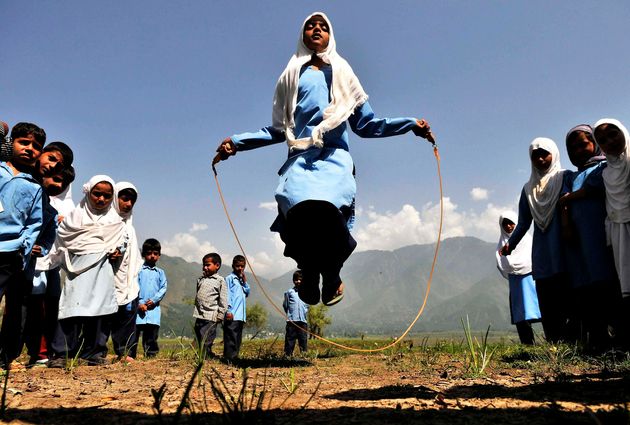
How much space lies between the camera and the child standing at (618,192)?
4.18 m

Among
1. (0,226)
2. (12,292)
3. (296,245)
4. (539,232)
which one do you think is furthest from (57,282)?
(539,232)

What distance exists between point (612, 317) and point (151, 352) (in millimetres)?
6886

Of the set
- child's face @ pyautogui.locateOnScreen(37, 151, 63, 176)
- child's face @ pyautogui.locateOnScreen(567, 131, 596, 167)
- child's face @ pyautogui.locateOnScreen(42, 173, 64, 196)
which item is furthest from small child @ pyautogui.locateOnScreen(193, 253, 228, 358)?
child's face @ pyautogui.locateOnScreen(567, 131, 596, 167)

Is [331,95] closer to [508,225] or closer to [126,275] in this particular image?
[126,275]

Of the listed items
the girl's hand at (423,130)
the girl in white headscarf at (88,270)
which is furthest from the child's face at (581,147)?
the girl in white headscarf at (88,270)

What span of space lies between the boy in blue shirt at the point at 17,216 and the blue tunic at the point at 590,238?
17.9 feet

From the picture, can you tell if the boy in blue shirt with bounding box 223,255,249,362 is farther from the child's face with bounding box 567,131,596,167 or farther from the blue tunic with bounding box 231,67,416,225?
the child's face with bounding box 567,131,596,167

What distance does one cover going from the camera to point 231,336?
8008 mm

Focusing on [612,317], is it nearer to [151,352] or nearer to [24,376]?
[24,376]

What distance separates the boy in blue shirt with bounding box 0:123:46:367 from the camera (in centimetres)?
371

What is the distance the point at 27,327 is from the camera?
212 inches

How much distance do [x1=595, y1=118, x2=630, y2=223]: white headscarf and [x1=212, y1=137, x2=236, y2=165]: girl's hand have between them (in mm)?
3759

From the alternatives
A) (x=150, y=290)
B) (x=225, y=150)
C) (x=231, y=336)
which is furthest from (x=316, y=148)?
(x=150, y=290)

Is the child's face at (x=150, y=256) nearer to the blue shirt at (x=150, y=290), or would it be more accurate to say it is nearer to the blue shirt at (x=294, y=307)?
the blue shirt at (x=150, y=290)
